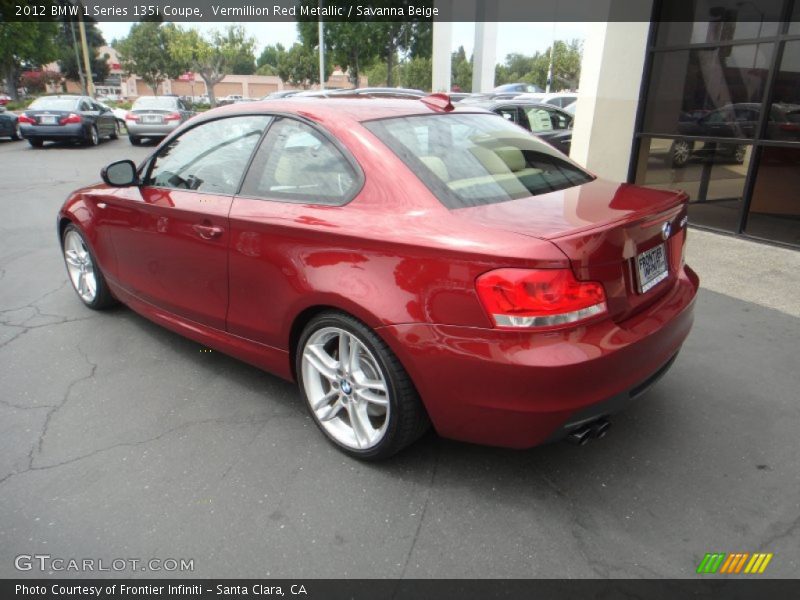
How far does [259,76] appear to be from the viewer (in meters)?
96.5

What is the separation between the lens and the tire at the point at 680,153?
752cm

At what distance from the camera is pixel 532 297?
2043mm

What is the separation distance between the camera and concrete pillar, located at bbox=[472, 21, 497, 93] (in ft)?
116

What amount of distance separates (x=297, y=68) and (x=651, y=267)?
7690cm

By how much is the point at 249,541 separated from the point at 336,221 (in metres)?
1.31

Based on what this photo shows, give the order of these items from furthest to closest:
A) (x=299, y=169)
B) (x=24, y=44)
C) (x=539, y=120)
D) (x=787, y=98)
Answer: (x=24, y=44), (x=539, y=120), (x=787, y=98), (x=299, y=169)

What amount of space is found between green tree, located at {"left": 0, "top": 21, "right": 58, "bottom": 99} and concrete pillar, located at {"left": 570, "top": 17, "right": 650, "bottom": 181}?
38.1 meters

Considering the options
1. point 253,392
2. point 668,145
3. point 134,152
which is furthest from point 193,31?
point 253,392

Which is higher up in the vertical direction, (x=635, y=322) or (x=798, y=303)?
(x=635, y=322)

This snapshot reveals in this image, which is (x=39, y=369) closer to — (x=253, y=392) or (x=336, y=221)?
(x=253, y=392)

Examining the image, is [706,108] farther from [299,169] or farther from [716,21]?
[299,169]

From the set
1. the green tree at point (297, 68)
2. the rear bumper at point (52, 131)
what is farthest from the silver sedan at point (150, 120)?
the green tree at point (297, 68)

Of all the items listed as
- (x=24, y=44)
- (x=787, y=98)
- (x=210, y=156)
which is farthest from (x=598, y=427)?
(x=24, y=44)

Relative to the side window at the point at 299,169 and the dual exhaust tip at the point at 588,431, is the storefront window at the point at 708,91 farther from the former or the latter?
the dual exhaust tip at the point at 588,431
